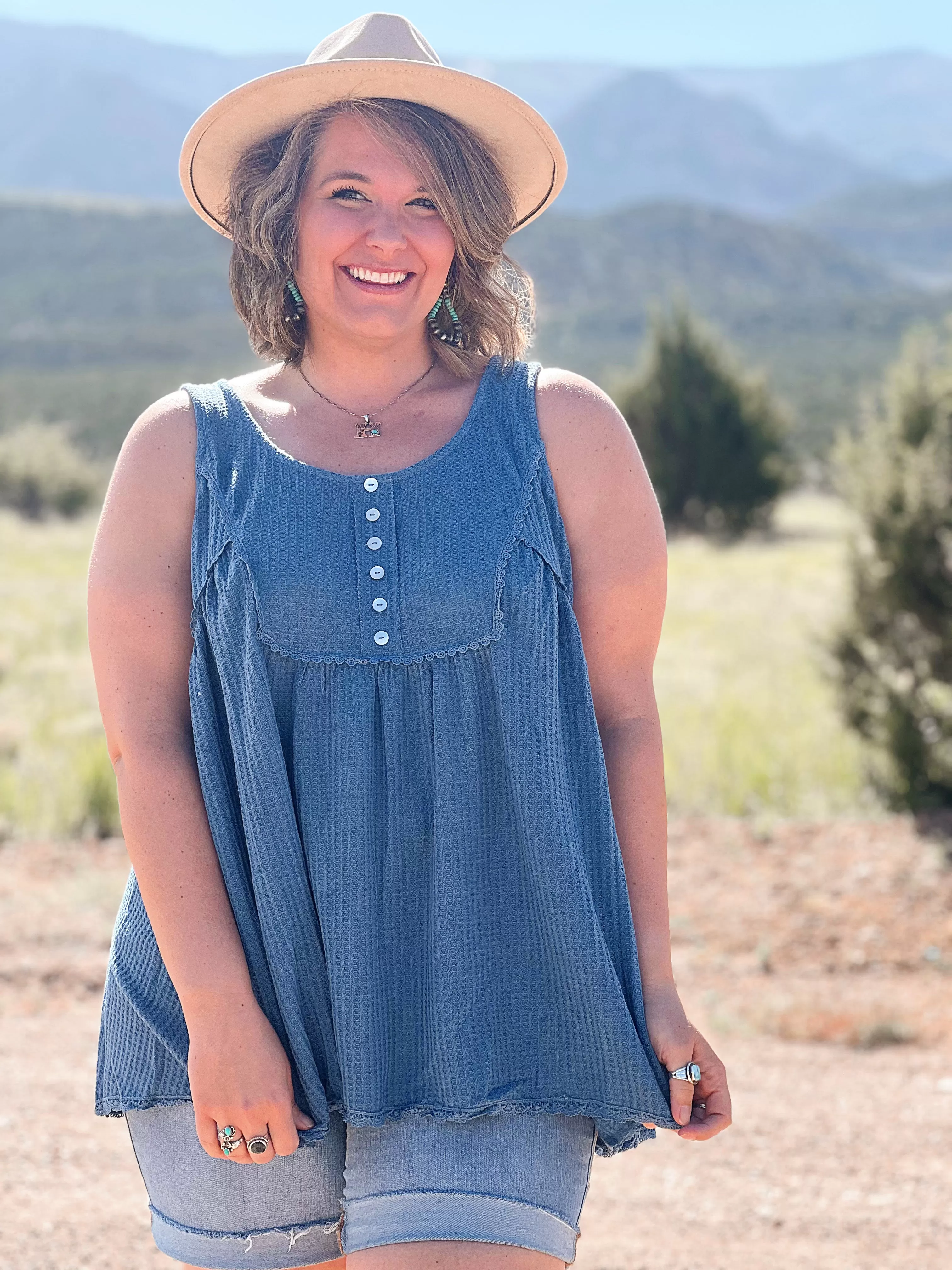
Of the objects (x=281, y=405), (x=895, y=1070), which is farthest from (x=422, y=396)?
(x=895, y=1070)

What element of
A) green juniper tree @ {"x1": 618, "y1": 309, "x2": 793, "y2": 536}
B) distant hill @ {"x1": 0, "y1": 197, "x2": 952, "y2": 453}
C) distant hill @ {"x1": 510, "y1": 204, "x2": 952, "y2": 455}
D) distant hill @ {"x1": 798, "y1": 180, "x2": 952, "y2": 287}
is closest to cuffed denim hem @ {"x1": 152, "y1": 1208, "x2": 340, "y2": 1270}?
green juniper tree @ {"x1": 618, "y1": 309, "x2": 793, "y2": 536}

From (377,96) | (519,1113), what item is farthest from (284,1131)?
(377,96)

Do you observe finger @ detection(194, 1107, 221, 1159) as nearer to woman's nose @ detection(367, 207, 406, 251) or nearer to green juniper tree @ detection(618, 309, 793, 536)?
woman's nose @ detection(367, 207, 406, 251)

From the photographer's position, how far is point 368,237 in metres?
1.83

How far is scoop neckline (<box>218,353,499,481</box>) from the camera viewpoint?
178 centimetres

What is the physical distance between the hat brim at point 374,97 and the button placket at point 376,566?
555 mm

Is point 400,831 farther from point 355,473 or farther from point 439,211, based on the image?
point 439,211

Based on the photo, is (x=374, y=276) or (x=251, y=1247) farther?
(x=374, y=276)

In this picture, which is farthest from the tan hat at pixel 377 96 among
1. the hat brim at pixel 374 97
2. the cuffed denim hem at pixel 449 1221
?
the cuffed denim hem at pixel 449 1221

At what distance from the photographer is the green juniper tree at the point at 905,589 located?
6312 millimetres

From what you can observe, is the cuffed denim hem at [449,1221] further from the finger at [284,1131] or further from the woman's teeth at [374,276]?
the woman's teeth at [374,276]

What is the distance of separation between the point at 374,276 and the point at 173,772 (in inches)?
28.5

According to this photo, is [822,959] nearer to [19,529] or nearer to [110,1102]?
[110,1102]

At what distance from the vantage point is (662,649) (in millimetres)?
10852
